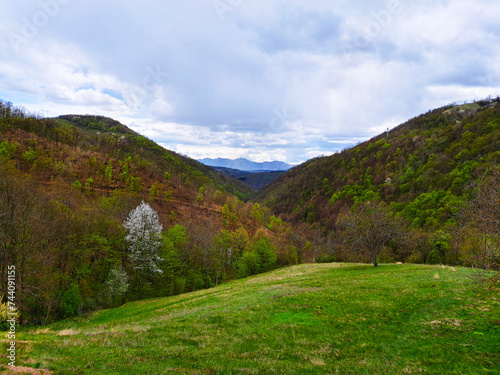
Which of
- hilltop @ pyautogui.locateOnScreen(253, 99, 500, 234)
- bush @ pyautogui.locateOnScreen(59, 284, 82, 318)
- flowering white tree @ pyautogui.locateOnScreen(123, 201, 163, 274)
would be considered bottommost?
bush @ pyautogui.locateOnScreen(59, 284, 82, 318)

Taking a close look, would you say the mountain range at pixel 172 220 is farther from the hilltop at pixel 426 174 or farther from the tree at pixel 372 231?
the hilltop at pixel 426 174

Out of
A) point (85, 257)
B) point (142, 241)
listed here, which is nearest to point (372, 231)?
point (142, 241)

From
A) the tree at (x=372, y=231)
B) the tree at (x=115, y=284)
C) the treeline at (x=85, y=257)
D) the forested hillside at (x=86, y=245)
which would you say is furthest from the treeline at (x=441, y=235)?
the tree at (x=115, y=284)

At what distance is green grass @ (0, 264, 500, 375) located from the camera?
978 cm

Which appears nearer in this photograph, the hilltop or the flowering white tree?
the flowering white tree

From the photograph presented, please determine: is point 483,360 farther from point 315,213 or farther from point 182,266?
point 315,213

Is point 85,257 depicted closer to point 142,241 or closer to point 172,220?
point 142,241

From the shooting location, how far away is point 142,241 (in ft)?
140

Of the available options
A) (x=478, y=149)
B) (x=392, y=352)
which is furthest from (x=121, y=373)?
(x=478, y=149)

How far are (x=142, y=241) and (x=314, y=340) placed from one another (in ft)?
122

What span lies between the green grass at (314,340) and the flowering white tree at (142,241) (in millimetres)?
26519

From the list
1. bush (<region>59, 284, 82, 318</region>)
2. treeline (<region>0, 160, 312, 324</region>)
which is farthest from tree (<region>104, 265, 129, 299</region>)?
bush (<region>59, 284, 82, 318</region>)

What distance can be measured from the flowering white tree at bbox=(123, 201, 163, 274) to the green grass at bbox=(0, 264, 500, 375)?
26519 mm

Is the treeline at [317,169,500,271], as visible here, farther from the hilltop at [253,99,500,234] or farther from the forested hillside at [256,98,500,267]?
the hilltop at [253,99,500,234]
